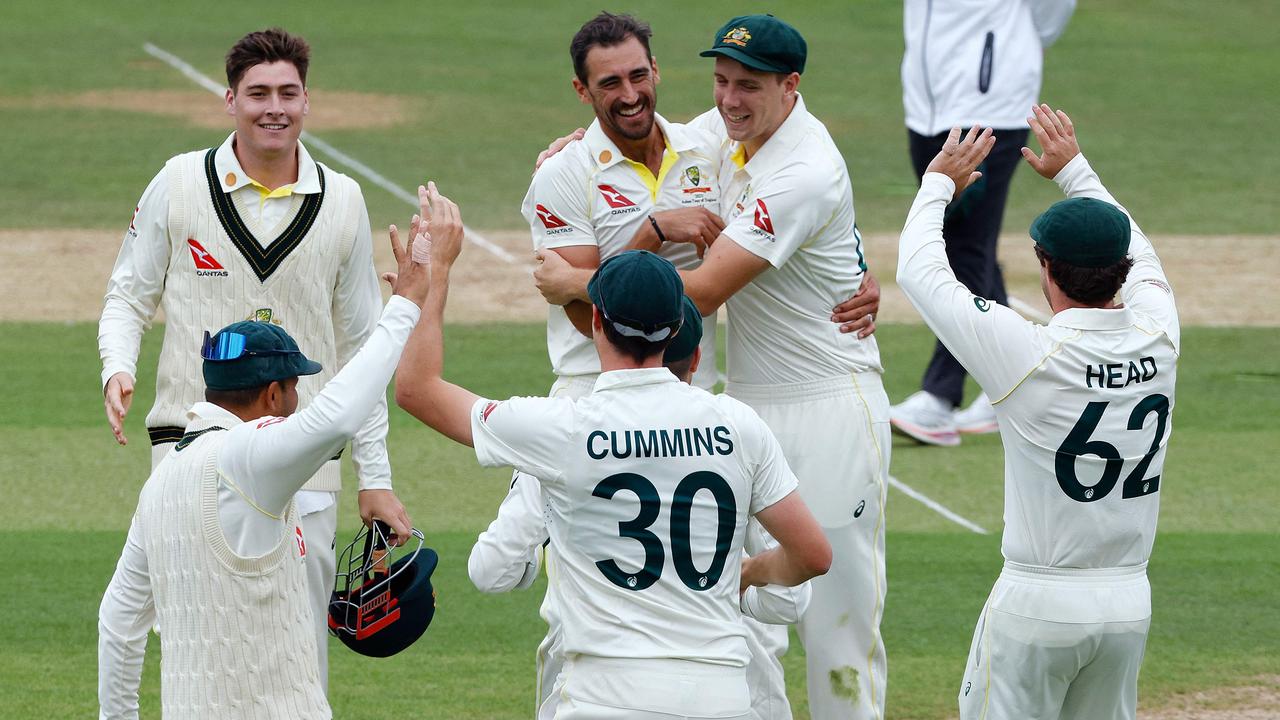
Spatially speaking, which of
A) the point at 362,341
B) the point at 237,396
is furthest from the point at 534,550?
the point at 362,341

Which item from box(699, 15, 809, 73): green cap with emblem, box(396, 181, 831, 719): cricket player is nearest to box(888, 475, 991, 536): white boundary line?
box(699, 15, 809, 73): green cap with emblem

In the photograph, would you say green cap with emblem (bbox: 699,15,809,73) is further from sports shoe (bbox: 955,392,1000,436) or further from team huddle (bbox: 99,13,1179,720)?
sports shoe (bbox: 955,392,1000,436)

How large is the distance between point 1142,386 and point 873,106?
19702mm

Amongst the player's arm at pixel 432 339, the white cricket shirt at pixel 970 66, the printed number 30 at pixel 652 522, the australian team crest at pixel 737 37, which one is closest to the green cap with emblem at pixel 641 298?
the printed number 30 at pixel 652 522

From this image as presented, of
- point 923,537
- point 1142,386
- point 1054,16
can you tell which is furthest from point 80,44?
point 1142,386

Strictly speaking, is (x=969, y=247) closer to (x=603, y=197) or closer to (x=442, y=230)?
(x=603, y=197)

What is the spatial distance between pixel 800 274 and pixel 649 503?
6.58 ft

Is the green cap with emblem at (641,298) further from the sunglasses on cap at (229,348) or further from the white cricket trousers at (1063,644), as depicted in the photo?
the white cricket trousers at (1063,644)

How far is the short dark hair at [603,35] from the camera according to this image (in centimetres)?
634

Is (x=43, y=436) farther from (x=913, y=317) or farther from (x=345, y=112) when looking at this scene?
(x=345, y=112)

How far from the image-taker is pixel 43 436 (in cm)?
1172

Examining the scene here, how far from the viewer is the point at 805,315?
6.49m

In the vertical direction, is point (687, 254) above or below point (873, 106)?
above

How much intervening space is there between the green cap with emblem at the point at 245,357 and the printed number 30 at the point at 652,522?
1094mm
